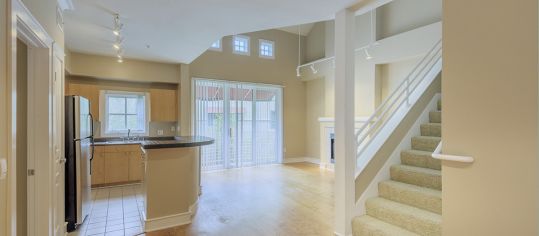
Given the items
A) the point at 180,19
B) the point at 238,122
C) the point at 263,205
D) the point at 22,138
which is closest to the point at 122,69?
the point at 180,19

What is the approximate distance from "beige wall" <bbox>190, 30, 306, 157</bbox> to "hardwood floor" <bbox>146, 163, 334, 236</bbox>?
1.91 meters

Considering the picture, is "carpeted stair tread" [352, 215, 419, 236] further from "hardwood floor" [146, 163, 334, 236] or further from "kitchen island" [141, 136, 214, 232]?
"kitchen island" [141, 136, 214, 232]

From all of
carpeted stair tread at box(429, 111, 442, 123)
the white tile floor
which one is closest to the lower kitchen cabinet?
the white tile floor

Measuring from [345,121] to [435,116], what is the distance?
167 cm

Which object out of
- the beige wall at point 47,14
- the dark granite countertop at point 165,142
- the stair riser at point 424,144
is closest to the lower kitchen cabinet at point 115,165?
the dark granite countertop at point 165,142

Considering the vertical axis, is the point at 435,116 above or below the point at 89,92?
below

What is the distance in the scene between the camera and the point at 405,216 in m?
2.60

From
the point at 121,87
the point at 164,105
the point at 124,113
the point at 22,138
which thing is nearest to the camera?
the point at 22,138

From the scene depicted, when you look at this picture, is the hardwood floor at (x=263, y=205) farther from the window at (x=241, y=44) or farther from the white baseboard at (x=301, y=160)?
the window at (x=241, y=44)

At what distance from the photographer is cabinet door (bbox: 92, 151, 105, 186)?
5.15 metres

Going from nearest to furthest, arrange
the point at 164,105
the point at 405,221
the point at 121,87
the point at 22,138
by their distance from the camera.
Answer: the point at 22,138 → the point at 405,221 → the point at 121,87 → the point at 164,105

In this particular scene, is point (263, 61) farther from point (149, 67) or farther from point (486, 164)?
point (486, 164)

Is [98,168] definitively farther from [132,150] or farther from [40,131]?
[40,131]

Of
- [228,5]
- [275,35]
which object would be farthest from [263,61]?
[228,5]
